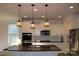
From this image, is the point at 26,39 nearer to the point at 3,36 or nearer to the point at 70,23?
the point at 3,36

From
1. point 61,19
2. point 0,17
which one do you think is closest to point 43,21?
point 61,19

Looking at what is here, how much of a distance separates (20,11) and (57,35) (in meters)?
1.02

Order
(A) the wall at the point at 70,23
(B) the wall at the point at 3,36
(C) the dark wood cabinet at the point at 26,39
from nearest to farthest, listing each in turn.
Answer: (B) the wall at the point at 3,36 → (A) the wall at the point at 70,23 → (C) the dark wood cabinet at the point at 26,39

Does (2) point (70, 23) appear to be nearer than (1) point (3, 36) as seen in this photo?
No

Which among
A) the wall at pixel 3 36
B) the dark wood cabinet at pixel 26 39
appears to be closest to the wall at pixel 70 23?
the dark wood cabinet at pixel 26 39

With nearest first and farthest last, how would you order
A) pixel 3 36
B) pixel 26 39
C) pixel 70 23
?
pixel 3 36 → pixel 70 23 → pixel 26 39

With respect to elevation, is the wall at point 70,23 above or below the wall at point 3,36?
above

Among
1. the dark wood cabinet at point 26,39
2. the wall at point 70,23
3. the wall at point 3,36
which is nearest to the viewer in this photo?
the wall at point 3,36

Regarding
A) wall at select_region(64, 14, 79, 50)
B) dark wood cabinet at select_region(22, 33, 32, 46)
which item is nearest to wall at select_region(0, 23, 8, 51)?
dark wood cabinet at select_region(22, 33, 32, 46)

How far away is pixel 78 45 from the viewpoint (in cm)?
206

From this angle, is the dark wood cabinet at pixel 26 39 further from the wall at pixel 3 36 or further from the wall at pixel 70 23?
the wall at pixel 70 23

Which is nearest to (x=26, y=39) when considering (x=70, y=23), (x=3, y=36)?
(x=3, y=36)

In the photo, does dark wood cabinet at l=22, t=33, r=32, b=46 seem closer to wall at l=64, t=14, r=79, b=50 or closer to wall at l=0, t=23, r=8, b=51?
wall at l=0, t=23, r=8, b=51

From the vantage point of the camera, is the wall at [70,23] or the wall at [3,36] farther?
the wall at [70,23]
